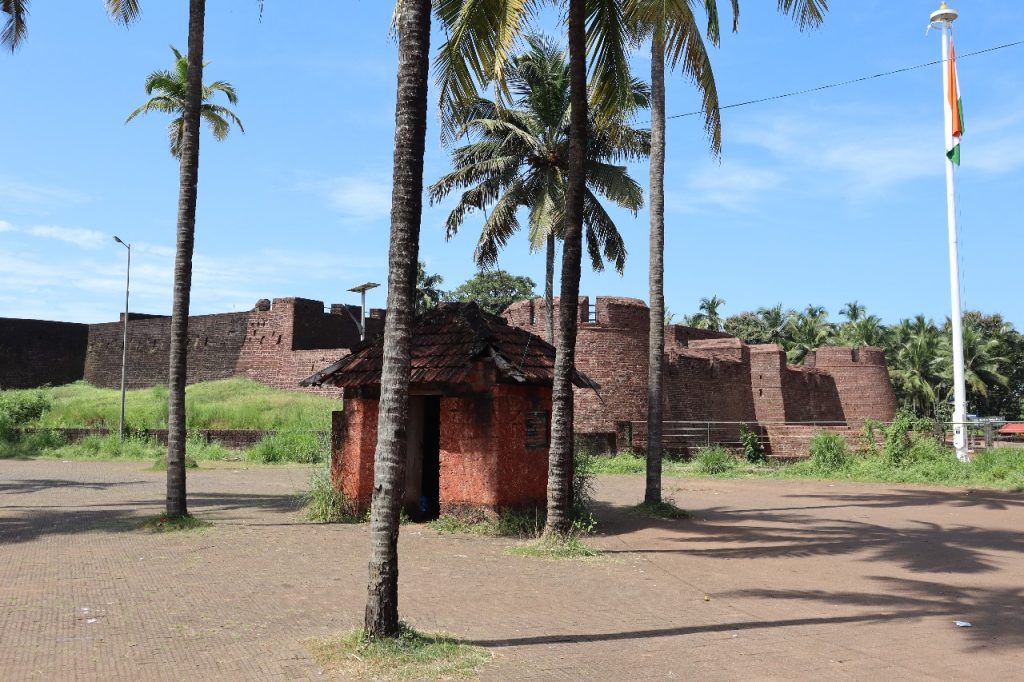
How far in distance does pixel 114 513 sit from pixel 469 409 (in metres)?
6.35

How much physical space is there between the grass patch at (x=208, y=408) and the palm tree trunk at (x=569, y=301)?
58.2 feet

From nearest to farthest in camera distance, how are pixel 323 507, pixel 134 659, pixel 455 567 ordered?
1. pixel 134 659
2. pixel 455 567
3. pixel 323 507

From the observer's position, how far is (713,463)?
24250 mm

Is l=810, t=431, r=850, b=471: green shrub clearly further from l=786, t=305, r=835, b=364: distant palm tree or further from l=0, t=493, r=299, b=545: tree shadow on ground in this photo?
l=786, t=305, r=835, b=364: distant palm tree

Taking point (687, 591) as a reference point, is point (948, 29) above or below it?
above

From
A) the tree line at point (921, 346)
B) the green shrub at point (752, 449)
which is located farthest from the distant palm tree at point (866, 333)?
the green shrub at point (752, 449)

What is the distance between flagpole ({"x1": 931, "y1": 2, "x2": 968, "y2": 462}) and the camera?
2344 cm

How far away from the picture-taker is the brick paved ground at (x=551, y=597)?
5594 millimetres

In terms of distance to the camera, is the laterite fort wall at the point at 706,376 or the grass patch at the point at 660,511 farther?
the laterite fort wall at the point at 706,376

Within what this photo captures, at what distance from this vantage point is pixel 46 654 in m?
5.49

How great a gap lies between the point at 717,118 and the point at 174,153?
17.5m

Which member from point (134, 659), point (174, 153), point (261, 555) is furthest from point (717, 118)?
point (174, 153)

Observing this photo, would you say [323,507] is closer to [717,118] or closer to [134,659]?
[134,659]

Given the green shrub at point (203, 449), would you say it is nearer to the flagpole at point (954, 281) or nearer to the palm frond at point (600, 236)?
the palm frond at point (600, 236)
